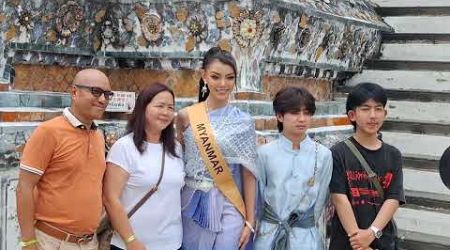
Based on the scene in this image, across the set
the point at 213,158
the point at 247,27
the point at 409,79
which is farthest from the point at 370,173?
the point at 409,79

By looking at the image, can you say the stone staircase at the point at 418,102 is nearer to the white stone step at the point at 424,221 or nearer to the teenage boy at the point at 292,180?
Result: the white stone step at the point at 424,221

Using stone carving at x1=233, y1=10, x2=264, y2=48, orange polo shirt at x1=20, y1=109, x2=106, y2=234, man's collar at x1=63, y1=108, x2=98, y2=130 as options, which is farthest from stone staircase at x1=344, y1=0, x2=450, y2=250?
man's collar at x1=63, y1=108, x2=98, y2=130

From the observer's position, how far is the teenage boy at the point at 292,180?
147 inches

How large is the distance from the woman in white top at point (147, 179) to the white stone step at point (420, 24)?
4.27 metres

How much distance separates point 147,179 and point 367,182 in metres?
1.24

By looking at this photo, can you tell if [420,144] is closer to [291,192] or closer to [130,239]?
[291,192]

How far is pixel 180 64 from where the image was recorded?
5090 millimetres

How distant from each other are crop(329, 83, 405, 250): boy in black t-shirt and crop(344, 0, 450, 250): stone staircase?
196 cm

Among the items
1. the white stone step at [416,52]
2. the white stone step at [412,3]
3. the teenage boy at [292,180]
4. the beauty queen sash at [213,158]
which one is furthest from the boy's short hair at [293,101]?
the white stone step at [412,3]

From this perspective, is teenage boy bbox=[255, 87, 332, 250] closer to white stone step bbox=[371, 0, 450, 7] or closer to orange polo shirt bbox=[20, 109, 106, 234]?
orange polo shirt bbox=[20, 109, 106, 234]

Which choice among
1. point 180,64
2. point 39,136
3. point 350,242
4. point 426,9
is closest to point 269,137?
point 180,64

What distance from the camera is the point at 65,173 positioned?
3279mm

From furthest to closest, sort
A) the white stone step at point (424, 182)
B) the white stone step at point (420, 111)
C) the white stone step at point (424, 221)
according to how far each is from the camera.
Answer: the white stone step at point (420, 111)
the white stone step at point (424, 182)
the white stone step at point (424, 221)

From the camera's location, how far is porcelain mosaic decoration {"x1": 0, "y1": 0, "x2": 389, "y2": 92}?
189 inches
